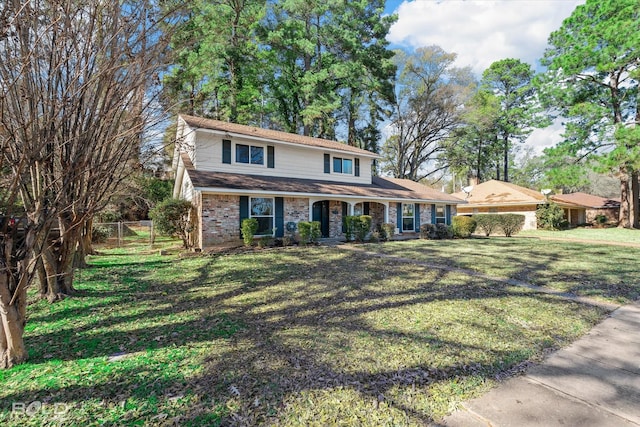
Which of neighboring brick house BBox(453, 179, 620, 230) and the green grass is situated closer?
the green grass

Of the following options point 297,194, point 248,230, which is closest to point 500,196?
point 297,194

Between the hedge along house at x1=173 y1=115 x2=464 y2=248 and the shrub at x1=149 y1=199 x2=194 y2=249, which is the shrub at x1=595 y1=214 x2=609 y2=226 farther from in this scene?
the shrub at x1=149 y1=199 x2=194 y2=249

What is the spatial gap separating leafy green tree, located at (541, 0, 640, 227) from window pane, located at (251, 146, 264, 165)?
21.7 metres

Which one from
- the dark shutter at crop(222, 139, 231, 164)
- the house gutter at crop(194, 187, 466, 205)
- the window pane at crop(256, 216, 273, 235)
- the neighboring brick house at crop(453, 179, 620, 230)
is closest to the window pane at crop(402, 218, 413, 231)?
the house gutter at crop(194, 187, 466, 205)

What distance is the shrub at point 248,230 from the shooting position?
11477 mm

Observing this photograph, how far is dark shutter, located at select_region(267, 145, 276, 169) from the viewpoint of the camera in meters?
14.5

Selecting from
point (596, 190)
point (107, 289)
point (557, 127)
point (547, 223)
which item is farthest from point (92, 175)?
point (596, 190)

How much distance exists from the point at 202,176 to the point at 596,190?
70.8 m

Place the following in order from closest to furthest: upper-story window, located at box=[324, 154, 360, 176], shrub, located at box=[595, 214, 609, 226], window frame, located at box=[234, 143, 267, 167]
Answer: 1. window frame, located at box=[234, 143, 267, 167]
2. upper-story window, located at box=[324, 154, 360, 176]
3. shrub, located at box=[595, 214, 609, 226]

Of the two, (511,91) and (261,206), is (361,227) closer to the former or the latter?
(261,206)

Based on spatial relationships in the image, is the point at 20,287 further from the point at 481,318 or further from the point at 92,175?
the point at 481,318

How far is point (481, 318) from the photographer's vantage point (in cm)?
450

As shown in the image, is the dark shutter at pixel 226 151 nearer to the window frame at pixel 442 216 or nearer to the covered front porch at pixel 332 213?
the covered front porch at pixel 332 213

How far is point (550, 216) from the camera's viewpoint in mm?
22609
